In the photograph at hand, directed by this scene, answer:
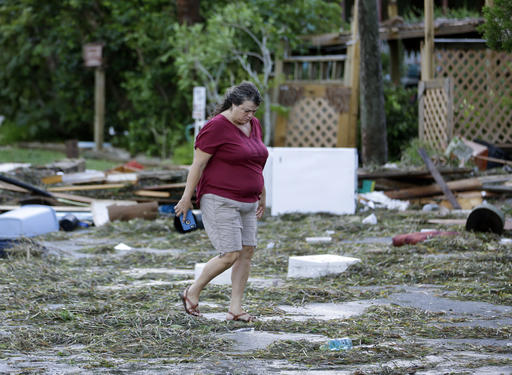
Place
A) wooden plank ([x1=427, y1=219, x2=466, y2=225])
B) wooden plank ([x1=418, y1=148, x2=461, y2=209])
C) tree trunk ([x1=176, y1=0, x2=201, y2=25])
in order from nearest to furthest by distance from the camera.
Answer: wooden plank ([x1=427, y1=219, x2=466, y2=225]), wooden plank ([x1=418, y1=148, x2=461, y2=209]), tree trunk ([x1=176, y1=0, x2=201, y2=25])

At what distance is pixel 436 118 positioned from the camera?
58.3ft

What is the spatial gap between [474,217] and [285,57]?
1023cm

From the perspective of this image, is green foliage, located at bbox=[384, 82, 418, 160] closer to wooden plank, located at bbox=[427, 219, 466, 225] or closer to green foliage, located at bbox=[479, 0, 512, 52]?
wooden plank, located at bbox=[427, 219, 466, 225]

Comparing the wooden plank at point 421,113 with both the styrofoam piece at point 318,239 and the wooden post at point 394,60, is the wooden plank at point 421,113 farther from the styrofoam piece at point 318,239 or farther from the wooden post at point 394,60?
the styrofoam piece at point 318,239

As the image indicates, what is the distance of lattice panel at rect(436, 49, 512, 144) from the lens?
712 inches

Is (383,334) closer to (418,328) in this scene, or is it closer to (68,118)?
(418,328)

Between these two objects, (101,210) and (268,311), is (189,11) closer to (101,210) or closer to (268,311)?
(101,210)

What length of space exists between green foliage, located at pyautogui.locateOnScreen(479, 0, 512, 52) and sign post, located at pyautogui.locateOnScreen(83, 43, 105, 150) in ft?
59.3

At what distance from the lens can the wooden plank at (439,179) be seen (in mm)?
13559

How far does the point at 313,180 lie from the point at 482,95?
6576 mm

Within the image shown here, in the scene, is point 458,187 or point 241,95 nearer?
point 241,95

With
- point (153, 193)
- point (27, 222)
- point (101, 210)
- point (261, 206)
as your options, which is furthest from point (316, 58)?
point (261, 206)

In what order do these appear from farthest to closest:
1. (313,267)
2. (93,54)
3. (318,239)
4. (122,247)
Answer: (93,54) < (318,239) < (122,247) < (313,267)

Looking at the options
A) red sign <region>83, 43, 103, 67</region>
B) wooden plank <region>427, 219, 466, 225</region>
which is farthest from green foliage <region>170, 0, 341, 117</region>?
wooden plank <region>427, 219, 466, 225</region>
